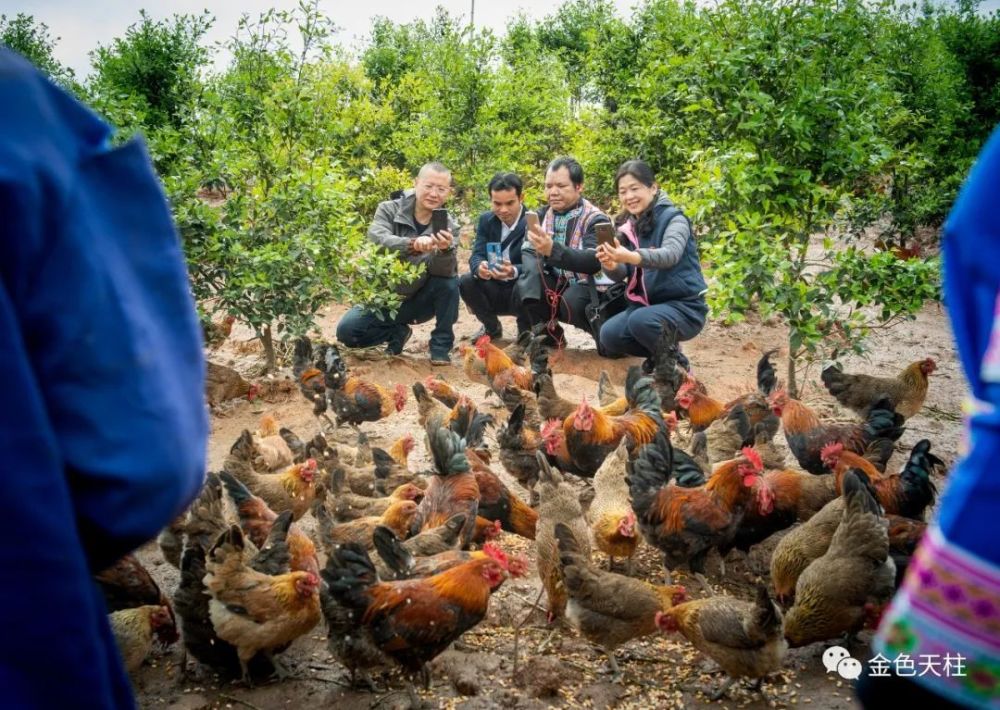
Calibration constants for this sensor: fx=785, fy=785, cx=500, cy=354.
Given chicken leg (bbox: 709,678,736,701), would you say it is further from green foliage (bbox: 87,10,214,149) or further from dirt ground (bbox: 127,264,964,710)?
green foliage (bbox: 87,10,214,149)

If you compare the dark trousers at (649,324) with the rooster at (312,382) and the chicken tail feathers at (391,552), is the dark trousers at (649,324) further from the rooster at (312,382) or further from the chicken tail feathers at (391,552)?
the chicken tail feathers at (391,552)

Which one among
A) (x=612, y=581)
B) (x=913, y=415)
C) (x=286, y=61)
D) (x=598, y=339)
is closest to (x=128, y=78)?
(x=286, y=61)

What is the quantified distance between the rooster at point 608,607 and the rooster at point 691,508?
0.59 m

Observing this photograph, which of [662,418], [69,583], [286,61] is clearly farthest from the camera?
[286,61]

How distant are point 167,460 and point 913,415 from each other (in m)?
6.92

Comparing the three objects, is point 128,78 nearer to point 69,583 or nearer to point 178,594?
point 178,594

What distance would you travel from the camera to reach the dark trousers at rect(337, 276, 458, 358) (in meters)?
8.58

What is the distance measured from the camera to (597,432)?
554cm

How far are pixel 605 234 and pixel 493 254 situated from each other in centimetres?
214

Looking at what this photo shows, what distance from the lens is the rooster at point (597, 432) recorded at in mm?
5500

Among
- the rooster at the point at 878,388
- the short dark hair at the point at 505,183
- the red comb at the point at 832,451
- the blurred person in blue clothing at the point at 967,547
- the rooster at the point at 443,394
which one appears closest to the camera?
the blurred person in blue clothing at the point at 967,547

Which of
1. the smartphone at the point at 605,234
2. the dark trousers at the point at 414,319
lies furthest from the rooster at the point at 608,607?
the dark trousers at the point at 414,319

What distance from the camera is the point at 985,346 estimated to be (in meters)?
0.95

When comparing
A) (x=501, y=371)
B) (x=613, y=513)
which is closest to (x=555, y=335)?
(x=501, y=371)
